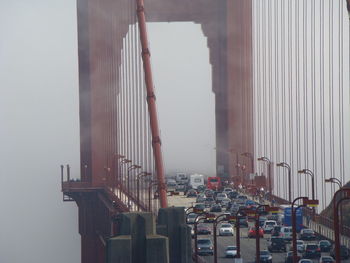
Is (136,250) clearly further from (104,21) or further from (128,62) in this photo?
(128,62)

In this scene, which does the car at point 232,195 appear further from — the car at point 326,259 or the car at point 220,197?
the car at point 326,259

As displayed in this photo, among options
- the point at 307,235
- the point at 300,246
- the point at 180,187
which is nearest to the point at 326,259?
the point at 300,246

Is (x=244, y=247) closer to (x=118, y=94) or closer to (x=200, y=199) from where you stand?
(x=200, y=199)

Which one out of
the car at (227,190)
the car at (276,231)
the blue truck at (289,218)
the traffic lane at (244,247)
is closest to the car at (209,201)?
the car at (227,190)

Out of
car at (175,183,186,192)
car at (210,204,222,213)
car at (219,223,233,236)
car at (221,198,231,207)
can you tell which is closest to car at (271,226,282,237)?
car at (219,223,233,236)

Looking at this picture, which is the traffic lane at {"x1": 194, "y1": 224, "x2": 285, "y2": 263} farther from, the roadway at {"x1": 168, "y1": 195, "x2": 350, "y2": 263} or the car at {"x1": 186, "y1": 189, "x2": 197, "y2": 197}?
the car at {"x1": 186, "y1": 189, "x2": 197, "y2": 197}

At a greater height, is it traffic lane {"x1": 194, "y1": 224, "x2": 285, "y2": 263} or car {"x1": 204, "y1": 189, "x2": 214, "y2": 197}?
car {"x1": 204, "y1": 189, "x2": 214, "y2": 197}
